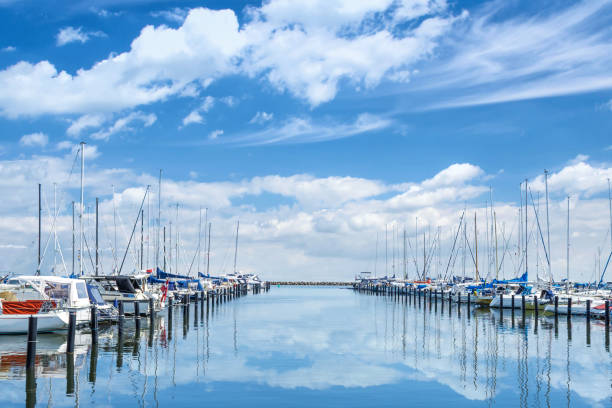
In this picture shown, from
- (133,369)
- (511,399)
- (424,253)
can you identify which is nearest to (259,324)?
(133,369)

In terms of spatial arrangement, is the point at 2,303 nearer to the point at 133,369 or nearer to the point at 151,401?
the point at 133,369

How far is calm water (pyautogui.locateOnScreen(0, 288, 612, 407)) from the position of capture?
75.9ft

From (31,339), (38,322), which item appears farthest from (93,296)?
(31,339)

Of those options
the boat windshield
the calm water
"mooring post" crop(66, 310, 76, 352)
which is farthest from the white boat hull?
"mooring post" crop(66, 310, 76, 352)

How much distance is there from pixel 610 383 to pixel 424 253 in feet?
358

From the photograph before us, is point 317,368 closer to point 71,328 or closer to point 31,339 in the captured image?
point 71,328

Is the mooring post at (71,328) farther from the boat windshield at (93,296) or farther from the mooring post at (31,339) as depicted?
the boat windshield at (93,296)

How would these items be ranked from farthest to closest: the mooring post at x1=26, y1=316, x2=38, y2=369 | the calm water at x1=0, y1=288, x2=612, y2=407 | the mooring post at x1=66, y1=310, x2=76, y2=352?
the mooring post at x1=66, y1=310, x2=76, y2=352, the mooring post at x1=26, y1=316, x2=38, y2=369, the calm water at x1=0, y1=288, x2=612, y2=407

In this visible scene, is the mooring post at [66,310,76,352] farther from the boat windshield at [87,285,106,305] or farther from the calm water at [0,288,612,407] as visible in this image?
the boat windshield at [87,285,106,305]

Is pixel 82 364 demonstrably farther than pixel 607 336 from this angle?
No

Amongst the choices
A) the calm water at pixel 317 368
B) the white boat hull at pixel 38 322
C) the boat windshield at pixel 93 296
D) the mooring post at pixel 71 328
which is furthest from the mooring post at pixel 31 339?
the boat windshield at pixel 93 296

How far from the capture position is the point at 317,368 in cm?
2988

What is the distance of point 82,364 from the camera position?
93.2 ft

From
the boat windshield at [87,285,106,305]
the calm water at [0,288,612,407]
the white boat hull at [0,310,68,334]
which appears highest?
the boat windshield at [87,285,106,305]
